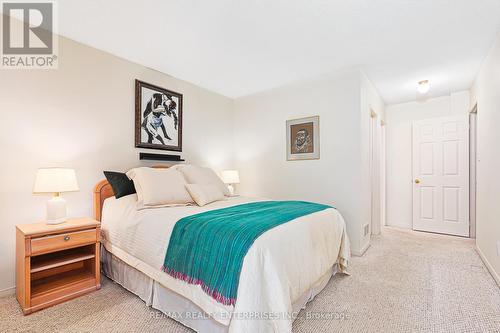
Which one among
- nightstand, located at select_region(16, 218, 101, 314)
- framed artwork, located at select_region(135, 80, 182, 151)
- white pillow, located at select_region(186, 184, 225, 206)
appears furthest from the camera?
framed artwork, located at select_region(135, 80, 182, 151)

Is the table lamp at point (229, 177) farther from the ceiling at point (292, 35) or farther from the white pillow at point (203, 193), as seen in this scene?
the ceiling at point (292, 35)

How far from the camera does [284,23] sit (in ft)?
7.17

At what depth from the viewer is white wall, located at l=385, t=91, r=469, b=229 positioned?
14.3 feet

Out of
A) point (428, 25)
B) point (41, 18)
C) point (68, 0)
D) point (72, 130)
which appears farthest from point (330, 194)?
point (41, 18)

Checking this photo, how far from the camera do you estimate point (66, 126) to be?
7.94 feet

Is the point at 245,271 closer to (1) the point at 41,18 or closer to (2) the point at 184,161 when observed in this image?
(2) the point at 184,161

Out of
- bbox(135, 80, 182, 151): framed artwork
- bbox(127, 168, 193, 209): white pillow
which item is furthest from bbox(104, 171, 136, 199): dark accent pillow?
bbox(135, 80, 182, 151): framed artwork

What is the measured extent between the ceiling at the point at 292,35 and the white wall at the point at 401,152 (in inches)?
37.5

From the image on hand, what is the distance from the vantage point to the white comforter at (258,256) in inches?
51.8

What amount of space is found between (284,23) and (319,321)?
244 cm

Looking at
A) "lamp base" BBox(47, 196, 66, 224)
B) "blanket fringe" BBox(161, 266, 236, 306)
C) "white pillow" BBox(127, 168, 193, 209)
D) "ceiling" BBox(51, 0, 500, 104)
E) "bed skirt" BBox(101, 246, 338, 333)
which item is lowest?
"bed skirt" BBox(101, 246, 338, 333)

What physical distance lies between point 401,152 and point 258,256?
171 inches

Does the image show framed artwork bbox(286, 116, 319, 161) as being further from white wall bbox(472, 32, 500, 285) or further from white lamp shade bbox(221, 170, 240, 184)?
white wall bbox(472, 32, 500, 285)

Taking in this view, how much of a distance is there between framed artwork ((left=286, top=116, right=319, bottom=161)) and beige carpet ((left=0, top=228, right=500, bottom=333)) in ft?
5.33
